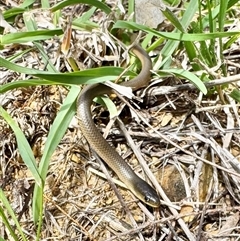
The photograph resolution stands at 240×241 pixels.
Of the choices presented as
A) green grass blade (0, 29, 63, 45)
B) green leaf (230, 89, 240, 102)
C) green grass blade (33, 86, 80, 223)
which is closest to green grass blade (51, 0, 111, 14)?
green grass blade (0, 29, 63, 45)

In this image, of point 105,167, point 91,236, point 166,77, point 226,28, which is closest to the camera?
point 91,236

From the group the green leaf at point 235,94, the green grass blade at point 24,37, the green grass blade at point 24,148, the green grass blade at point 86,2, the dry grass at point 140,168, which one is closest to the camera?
the green grass blade at point 24,148

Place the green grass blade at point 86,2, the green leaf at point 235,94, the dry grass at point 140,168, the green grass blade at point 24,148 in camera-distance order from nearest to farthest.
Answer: the green grass blade at point 24,148
the dry grass at point 140,168
the green leaf at point 235,94
the green grass blade at point 86,2

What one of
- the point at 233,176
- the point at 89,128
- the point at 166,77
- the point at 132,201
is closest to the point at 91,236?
the point at 132,201

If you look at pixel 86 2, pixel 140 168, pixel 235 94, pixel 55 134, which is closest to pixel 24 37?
pixel 86 2

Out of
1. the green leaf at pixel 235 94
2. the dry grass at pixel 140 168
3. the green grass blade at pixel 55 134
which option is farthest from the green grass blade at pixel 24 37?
the green leaf at pixel 235 94

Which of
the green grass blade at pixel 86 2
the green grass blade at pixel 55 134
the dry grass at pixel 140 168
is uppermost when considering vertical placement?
the green grass blade at pixel 86 2

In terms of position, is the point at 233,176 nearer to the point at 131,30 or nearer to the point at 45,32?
the point at 131,30

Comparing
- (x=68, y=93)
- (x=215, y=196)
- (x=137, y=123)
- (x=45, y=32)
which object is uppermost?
(x=45, y=32)

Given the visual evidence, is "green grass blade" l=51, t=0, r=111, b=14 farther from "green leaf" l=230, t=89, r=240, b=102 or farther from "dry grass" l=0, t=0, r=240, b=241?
"green leaf" l=230, t=89, r=240, b=102

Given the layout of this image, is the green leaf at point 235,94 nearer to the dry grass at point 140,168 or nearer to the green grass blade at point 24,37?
the dry grass at point 140,168

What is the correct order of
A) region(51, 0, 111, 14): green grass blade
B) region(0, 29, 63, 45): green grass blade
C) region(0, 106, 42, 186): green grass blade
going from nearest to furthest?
region(0, 106, 42, 186): green grass blade, region(0, 29, 63, 45): green grass blade, region(51, 0, 111, 14): green grass blade
